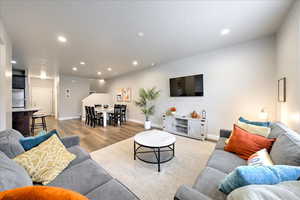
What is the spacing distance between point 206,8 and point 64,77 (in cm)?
786

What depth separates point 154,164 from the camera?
2262 mm

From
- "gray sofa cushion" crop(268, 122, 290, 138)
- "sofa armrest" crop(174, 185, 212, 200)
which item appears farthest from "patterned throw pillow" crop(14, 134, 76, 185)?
"gray sofa cushion" crop(268, 122, 290, 138)

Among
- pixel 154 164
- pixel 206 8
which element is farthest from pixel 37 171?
A: pixel 206 8

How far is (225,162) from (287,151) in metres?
0.61

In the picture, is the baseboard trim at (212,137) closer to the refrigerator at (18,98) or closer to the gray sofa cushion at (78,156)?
the gray sofa cushion at (78,156)

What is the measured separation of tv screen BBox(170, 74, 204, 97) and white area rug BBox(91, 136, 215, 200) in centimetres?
168

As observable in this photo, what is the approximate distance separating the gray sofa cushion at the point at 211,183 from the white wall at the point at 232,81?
257 cm

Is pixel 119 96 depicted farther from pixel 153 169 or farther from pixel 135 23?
pixel 153 169

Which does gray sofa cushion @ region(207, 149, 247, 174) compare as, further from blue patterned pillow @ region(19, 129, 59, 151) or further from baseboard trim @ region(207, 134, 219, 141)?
blue patterned pillow @ region(19, 129, 59, 151)

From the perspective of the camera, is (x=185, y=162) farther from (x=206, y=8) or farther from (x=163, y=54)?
(x=163, y=54)

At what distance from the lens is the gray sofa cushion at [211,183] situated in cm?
98

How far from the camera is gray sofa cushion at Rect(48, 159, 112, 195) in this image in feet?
3.48

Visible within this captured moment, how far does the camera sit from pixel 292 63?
1873 millimetres

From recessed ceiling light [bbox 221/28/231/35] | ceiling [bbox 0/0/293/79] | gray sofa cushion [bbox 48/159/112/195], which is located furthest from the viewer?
recessed ceiling light [bbox 221/28/231/35]
